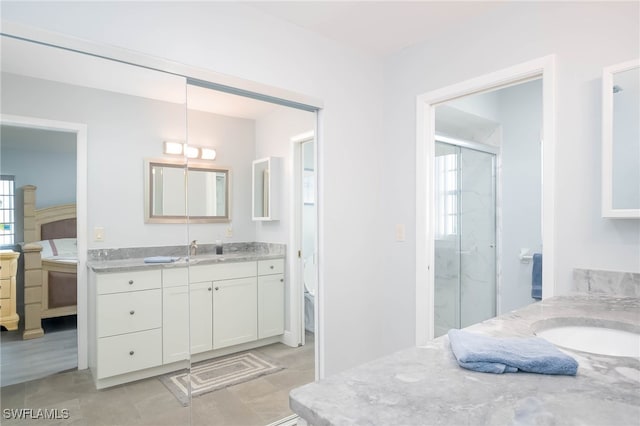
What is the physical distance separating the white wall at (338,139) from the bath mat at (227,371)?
761mm

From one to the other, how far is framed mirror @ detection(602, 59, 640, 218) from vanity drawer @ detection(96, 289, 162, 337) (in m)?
2.19

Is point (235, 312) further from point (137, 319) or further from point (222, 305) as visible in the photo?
point (137, 319)

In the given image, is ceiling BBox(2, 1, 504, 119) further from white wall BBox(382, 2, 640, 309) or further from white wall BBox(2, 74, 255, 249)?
white wall BBox(382, 2, 640, 309)

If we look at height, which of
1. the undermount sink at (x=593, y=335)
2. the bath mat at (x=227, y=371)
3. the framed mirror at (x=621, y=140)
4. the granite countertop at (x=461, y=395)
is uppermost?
the framed mirror at (x=621, y=140)

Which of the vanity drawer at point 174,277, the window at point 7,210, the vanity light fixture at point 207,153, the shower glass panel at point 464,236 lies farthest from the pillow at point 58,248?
the shower glass panel at point 464,236

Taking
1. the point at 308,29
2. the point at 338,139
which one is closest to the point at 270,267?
the point at 338,139

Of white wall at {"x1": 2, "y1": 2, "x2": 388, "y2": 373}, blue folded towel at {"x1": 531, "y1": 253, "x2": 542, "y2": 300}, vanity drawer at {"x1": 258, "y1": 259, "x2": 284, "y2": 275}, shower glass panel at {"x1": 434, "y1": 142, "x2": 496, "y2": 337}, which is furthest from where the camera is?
vanity drawer at {"x1": 258, "y1": 259, "x2": 284, "y2": 275}

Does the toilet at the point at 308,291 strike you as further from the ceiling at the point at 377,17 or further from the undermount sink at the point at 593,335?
the undermount sink at the point at 593,335

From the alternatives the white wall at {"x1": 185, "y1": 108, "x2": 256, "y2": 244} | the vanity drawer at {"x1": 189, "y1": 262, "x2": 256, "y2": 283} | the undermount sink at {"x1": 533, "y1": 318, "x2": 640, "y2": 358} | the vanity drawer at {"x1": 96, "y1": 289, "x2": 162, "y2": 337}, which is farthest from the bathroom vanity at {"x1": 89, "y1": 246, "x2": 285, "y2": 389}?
the undermount sink at {"x1": 533, "y1": 318, "x2": 640, "y2": 358}

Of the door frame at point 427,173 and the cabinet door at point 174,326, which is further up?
the door frame at point 427,173

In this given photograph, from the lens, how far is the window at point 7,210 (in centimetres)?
152

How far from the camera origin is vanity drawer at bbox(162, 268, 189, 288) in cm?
196

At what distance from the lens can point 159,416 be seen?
73.8 inches

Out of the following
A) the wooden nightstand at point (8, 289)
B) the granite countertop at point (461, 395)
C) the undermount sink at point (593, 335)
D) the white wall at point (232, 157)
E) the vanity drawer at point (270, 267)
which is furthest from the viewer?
the vanity drawer at point (270, 267)
